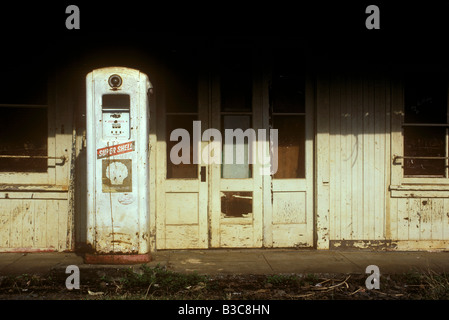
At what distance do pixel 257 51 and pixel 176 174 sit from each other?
2.19m

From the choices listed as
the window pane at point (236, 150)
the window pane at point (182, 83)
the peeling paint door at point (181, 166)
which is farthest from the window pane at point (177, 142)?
the window pane at point (236, 150)

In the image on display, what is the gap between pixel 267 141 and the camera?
5691mm

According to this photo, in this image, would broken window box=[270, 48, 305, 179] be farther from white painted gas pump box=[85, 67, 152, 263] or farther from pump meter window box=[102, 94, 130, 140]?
pump meter window box=[102, 94, 130, 140]

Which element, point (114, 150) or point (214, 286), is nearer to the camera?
point (214, 286)

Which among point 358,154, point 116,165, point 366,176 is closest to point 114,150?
point 116,165

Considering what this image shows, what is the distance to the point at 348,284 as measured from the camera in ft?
14.2

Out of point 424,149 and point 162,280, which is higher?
point 424,149

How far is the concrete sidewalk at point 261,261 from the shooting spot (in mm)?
4648

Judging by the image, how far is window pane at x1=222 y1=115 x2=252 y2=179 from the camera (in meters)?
5.70

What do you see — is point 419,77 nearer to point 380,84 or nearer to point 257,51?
point 380,84

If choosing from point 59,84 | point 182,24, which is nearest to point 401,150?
point 182,24

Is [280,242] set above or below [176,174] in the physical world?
below

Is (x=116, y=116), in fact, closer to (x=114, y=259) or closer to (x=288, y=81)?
(x=114, y=259)

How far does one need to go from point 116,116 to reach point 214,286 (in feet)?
7.77
